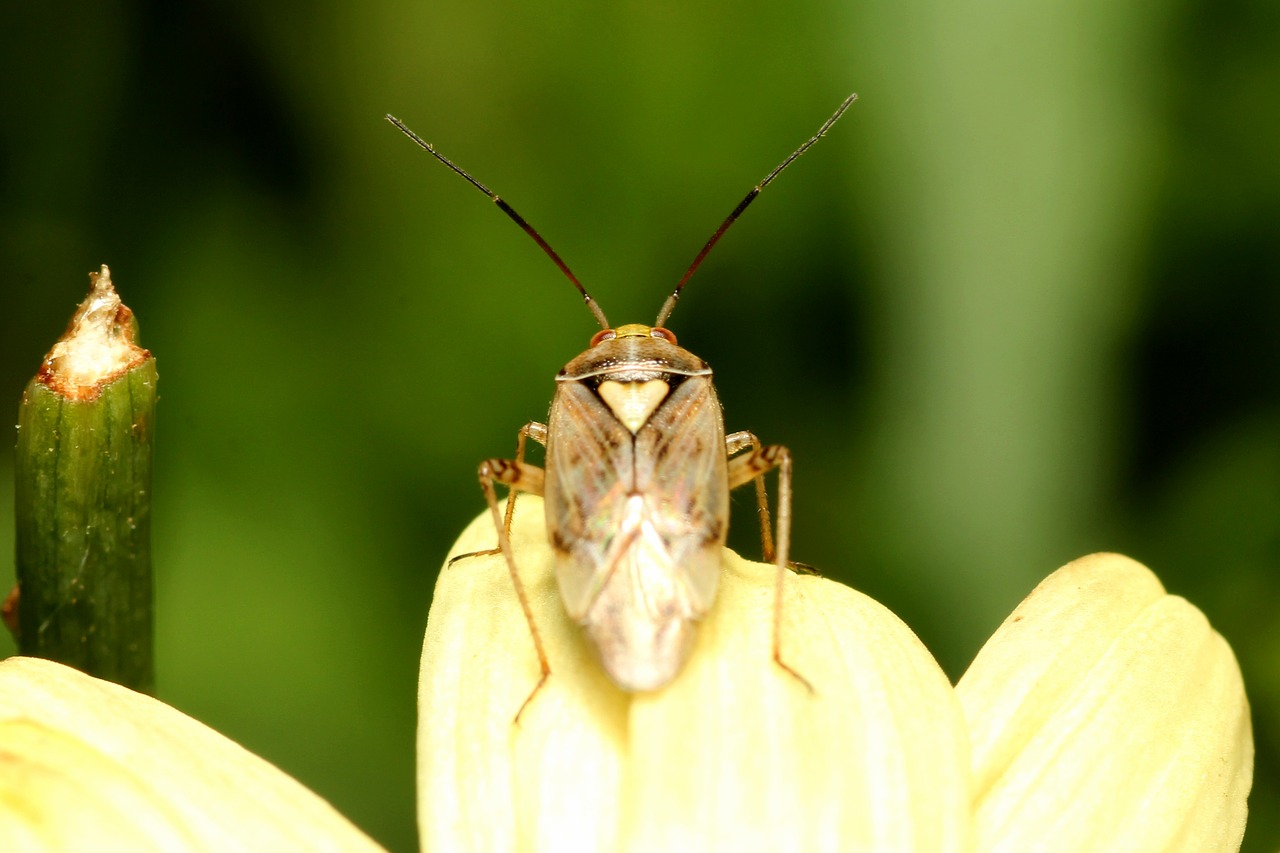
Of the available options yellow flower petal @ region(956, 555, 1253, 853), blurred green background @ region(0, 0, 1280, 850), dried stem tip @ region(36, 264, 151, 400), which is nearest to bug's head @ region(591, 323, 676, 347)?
blurred green background @ region(0, 0, 1280, 850)

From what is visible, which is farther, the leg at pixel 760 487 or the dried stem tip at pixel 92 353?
the leg at pixel 760 487

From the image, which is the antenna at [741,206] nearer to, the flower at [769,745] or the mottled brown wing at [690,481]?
the mottled brown wing at [690,481]

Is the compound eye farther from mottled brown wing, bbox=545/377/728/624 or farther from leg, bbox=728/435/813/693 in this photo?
leg, bbox=728/435/813/693

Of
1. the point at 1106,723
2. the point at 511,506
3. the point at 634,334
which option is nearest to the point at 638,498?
the point at 511,506

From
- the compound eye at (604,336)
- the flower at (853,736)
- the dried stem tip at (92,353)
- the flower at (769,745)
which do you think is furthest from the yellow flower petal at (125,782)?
the compound eye at (604,336)

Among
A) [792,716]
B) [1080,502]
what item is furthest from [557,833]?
[1080,502]

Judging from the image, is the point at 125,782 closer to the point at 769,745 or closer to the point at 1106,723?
the point at 769,745
